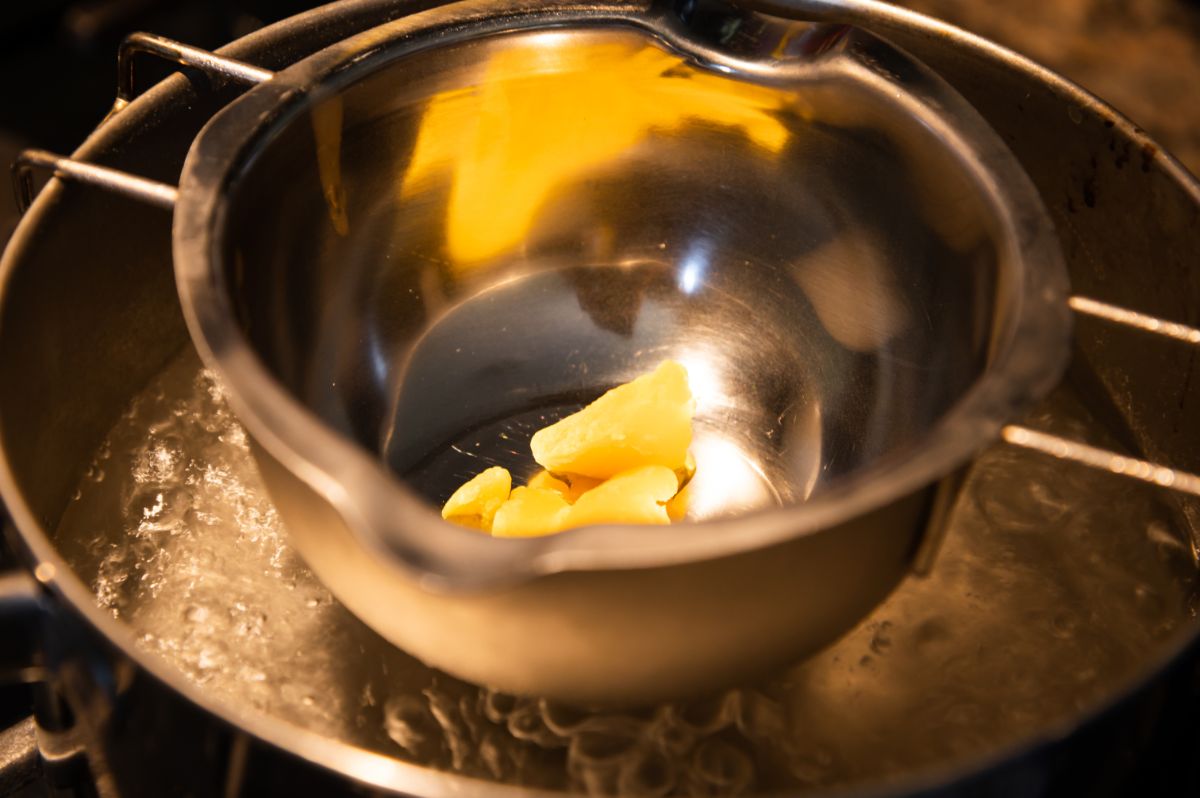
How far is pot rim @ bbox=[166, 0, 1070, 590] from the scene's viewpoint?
17.4 inches

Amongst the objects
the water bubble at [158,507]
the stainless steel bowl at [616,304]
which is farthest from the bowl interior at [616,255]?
the water bubble at [158,507]

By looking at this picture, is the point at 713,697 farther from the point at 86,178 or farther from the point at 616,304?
the point at 86,178

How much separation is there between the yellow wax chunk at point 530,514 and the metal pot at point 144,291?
0.22m

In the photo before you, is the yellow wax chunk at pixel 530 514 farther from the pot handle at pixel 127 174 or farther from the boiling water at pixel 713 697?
the pot handle at pixel 127 174

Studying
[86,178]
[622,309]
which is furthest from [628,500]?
[86,178]

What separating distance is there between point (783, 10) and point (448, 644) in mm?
512

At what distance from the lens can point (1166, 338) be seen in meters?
0.75

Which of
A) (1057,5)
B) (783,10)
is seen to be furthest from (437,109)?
(1057,5)

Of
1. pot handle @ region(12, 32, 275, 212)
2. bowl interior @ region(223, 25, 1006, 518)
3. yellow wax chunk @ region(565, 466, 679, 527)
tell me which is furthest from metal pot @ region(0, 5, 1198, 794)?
yellow wax chunk @ region(565, 466, 679, 527)

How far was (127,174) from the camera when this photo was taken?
0.69 m

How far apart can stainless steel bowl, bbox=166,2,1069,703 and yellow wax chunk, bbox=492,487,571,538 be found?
2.6 inches

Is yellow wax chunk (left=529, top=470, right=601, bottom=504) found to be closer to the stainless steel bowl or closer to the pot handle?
the stainless steel bowl

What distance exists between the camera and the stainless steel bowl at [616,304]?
0.48 m

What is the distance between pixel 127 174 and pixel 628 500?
345 mm
